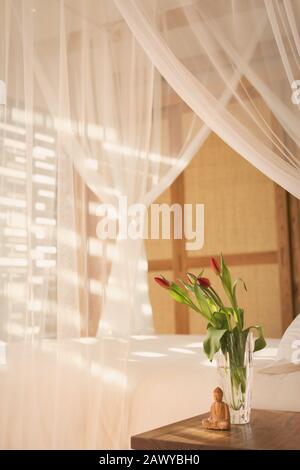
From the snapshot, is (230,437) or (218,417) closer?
(230,437)

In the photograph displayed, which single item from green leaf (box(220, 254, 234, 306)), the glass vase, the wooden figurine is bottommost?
the wooden figurine

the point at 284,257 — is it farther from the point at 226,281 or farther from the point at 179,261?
the point at 226,281

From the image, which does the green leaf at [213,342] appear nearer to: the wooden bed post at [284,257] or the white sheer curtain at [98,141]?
the white sheer curtain at [98,141]

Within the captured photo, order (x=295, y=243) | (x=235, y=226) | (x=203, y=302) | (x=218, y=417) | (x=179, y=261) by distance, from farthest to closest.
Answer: (x=179, y=261) < (x=235, y=226) < (x=295, y=243) < (x=203, y=302) < (x=218, y=417)

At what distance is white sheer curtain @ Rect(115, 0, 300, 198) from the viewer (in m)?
2.28

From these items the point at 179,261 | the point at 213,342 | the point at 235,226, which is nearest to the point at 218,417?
the point at 213,342

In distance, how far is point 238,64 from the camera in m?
2.38

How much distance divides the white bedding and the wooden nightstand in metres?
0.32

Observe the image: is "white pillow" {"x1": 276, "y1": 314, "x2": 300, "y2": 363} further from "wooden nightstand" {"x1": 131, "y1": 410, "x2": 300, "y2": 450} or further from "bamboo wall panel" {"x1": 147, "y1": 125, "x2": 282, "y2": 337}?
"bamboo wall panel" {"x1": 147, "y1": 125, "x2": 282, "y2": 337}

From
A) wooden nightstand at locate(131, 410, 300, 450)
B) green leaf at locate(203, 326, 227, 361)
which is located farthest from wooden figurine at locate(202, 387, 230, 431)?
green leaf at locate(203, 326, 227, 361)

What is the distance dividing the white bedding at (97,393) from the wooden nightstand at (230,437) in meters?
0.32

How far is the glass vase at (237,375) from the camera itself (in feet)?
6.49

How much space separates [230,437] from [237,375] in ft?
0.82

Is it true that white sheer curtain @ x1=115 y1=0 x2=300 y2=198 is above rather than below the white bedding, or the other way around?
above
